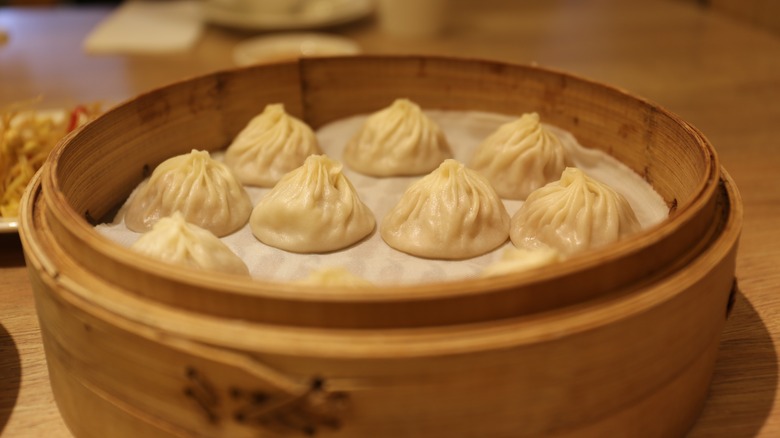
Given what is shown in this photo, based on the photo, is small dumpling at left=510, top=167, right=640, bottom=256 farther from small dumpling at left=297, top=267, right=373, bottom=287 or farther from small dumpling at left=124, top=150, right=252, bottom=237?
small dumpling at left=124, top=150, right=252, bottom=237

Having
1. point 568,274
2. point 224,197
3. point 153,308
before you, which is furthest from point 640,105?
point 153,308

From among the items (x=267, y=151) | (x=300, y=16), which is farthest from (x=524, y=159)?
(x=300, y=16)

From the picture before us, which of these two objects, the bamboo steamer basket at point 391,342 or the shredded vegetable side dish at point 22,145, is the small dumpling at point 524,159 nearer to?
the bamboo steamer basket at point 391,342

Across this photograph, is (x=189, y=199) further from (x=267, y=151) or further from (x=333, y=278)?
(x=333, y=278)

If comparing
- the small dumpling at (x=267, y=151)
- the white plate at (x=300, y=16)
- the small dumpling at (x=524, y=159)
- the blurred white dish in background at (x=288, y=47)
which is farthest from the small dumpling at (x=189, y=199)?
the white plate at (x=300, y=16)

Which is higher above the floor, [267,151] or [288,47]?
[267,151]

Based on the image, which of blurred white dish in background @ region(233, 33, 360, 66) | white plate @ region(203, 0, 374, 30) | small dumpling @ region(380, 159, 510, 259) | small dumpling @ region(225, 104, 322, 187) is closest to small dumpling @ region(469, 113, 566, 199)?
small dumpling @ region(380, 159, 510, 259)
